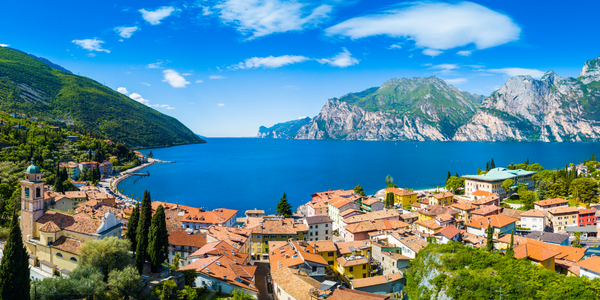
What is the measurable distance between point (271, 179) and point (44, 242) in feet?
274

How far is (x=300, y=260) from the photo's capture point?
1133 inches

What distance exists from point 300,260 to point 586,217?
147 feet

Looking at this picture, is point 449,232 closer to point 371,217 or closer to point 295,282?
point 371,217

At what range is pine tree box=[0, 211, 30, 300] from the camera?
57.5 feet

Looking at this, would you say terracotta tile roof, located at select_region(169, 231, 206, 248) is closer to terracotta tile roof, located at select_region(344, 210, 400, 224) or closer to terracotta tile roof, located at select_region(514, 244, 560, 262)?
terracotta tile roof, located at select_region(344, 210, 400, 224)

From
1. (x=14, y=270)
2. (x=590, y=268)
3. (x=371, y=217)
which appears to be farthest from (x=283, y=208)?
(x=14, y=270)

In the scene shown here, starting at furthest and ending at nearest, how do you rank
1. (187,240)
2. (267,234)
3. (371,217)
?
(371,217)
(267,234)
(187,240)

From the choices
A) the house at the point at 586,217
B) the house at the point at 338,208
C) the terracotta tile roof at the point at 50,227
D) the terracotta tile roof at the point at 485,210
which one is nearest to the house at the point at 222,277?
the terracotta tile roof at the point at 50,227

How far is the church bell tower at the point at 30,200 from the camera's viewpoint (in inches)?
987

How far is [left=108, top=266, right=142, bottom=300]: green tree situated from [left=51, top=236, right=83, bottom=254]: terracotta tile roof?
4477mm

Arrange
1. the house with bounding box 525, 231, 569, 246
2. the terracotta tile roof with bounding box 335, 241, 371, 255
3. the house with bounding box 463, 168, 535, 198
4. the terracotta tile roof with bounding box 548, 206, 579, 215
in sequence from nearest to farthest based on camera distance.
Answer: the terracotta tile roof with bounding box 335, 241, 371, 255
the house with bounding box 525, 231, 569, 246
the terracotta tile roof with bounding box 548, 206, 579, 215
the house with bounding box 463, 168, 535, 198

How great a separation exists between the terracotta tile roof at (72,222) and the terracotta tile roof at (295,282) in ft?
49.3

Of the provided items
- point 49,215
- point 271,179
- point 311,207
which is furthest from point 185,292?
point 271,179

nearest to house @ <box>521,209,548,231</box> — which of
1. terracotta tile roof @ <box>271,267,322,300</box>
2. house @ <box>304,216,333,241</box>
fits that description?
house @ <box>304,216,333,241</box>
